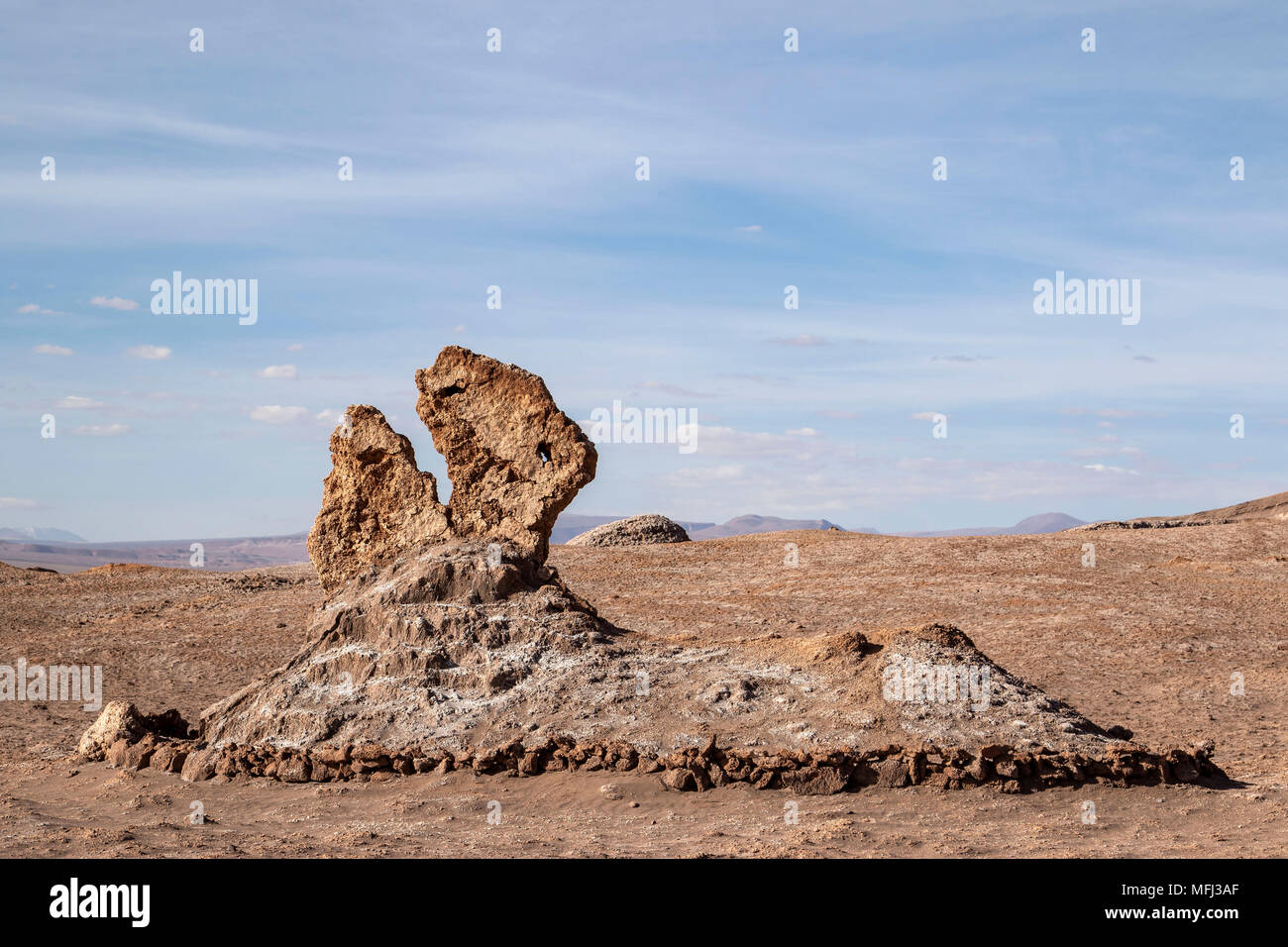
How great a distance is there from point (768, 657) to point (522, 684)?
2.13 metres

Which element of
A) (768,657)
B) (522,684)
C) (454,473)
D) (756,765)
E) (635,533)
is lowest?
(756,765)

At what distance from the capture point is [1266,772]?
378 inches

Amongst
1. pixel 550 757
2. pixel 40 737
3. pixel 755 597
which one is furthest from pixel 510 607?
pixel 755 597

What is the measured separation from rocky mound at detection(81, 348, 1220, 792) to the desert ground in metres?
0.25

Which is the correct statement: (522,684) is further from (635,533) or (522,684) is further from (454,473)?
(635,533)

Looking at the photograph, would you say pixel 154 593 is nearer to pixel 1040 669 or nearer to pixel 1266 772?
pixel 1040 669

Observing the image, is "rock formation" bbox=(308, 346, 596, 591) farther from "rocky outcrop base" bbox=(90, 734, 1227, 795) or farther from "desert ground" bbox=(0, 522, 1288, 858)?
"rocky outcrop base" bbox=(90, 734, 1227, 795)

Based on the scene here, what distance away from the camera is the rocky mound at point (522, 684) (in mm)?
8500

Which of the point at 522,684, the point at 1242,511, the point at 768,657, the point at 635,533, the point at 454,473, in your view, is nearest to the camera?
the point at 522,684

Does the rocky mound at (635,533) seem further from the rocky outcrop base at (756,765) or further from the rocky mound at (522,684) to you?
the rocky outcrop base at (756,765)

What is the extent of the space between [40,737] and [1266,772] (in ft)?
37.5

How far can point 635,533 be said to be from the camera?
2873 centimetres

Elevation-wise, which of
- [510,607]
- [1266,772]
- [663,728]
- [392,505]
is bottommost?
[1266,772]

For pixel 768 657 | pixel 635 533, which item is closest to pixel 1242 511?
pixel 635 533
